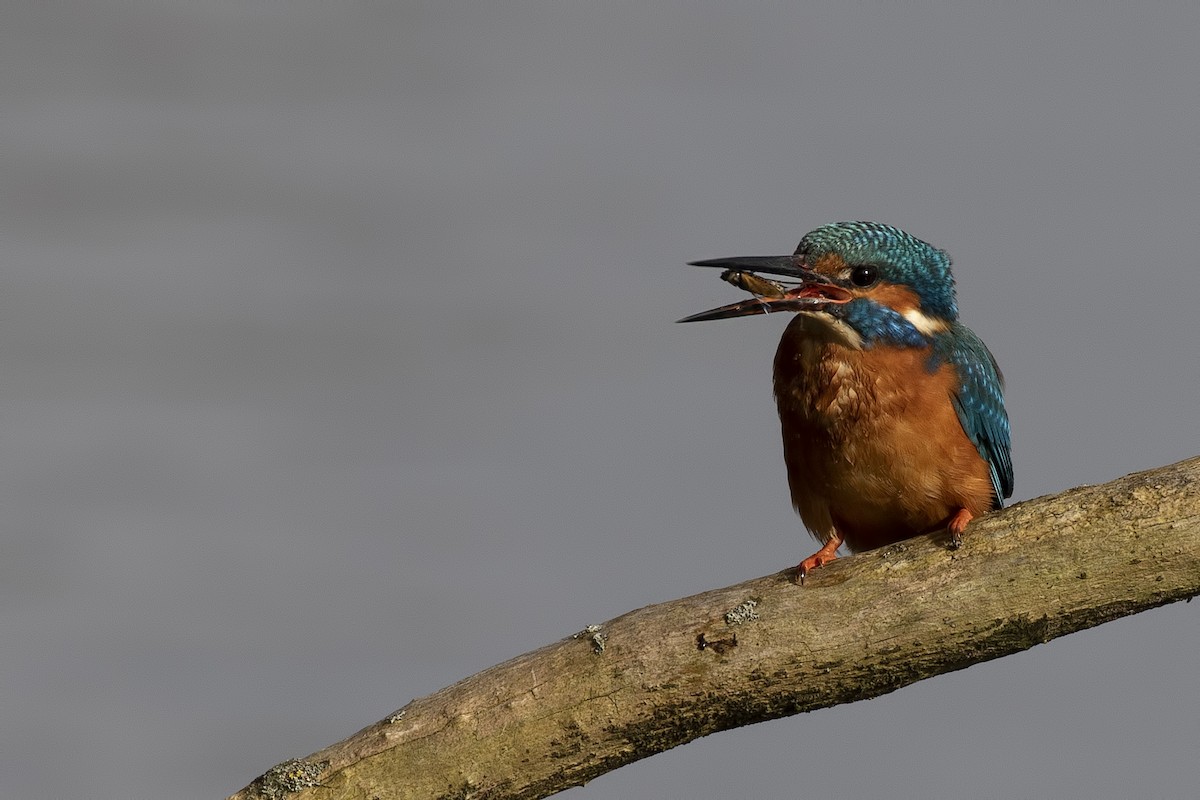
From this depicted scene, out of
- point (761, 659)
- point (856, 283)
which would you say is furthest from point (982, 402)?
point (761, 659)

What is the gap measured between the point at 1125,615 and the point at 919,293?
32.0 inches

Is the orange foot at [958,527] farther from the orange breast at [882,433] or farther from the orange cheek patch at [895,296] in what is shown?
the orange cheek patch at [895,296]

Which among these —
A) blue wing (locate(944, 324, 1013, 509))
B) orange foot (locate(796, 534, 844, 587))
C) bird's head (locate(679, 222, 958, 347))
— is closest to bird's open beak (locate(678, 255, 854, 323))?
bird's head (locate(679, 222, 958, 347))

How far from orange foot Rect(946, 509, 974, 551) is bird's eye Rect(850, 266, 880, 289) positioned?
52 centimetres

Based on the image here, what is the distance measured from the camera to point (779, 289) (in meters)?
2.42

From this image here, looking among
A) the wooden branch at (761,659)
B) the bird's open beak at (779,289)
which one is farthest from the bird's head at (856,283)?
the wooden branch at (761,659)

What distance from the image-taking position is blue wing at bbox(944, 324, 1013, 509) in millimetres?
2578

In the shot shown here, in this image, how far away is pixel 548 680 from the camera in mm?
2133

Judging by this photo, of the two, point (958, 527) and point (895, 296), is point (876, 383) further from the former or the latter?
point (958, 527)

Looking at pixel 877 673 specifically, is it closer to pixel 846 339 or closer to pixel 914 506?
pixel 914 506

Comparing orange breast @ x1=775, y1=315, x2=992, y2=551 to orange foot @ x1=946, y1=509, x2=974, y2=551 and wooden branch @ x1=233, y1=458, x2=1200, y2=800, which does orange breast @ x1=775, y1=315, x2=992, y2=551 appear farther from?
wooden branch @ x1=233, y1=458, x2=1200, y2=800

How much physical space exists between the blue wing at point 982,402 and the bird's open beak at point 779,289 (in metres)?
0.33

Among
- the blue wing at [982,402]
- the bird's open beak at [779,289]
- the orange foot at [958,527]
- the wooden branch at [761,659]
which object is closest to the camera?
the wooden branch at [761,659]

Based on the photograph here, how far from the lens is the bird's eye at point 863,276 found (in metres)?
2.45
